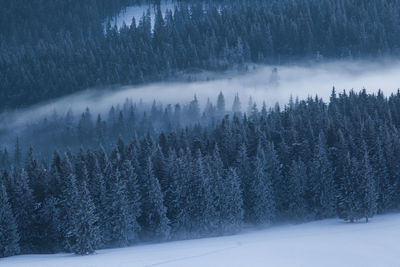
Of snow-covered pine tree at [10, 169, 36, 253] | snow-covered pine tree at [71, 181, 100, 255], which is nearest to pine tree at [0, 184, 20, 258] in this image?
snow-covered pine tree at [10, 169, 36, 253]

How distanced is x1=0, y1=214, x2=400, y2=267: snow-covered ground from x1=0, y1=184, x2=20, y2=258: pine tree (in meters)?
9.67

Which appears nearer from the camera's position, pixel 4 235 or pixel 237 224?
pixel 4 235

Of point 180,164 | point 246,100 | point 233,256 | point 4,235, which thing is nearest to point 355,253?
point 233,256

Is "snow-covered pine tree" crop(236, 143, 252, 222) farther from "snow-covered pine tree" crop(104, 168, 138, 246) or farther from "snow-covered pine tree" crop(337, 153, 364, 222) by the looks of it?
"snow-covered pine tree" crop(104, 168, 138, 246)

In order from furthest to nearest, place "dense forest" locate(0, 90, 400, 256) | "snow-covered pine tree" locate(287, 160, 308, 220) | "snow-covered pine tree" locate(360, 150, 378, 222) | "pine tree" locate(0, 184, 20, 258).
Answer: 1. "snow-covered pine tree" locate(287, 160, 308, 220)
2. "snow-covered pine tree" locate(360, 150, 378, 222)
3. "dense forest" locate(0, 90, 400, 256)
4. "pine tree" locate(0, 184, 20, 258)

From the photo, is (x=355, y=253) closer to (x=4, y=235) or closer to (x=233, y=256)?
(x=233, y=256)

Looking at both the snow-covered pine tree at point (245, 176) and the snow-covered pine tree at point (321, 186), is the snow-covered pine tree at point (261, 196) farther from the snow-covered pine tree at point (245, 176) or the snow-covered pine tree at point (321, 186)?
the snow-covered pine tree at point (321, 186)

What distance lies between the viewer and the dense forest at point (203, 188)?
71.7 meters

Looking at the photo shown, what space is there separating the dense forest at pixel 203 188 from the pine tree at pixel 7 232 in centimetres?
13

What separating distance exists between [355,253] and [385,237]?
26.7ft

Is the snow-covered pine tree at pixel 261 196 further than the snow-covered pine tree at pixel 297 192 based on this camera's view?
No

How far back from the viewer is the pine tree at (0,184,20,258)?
67.1 meters

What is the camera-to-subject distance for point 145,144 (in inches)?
3701

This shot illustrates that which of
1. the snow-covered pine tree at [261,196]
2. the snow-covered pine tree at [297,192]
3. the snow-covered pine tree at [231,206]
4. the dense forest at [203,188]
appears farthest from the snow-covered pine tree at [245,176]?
the snow-covered pine tree at [297,192]
